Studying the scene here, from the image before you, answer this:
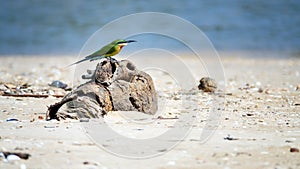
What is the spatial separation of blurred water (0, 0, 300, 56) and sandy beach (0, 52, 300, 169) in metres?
8.45

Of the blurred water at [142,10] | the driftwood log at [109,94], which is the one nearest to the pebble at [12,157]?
the driftwood log at [109,94]

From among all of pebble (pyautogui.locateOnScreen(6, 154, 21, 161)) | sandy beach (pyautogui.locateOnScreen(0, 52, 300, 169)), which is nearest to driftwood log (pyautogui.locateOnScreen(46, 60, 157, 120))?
sandy beach (pyautogui.locateOnScreen(0, 52, 300, 169))

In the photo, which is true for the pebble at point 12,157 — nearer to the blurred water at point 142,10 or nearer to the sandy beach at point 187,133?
the sandy beach at point 187,133

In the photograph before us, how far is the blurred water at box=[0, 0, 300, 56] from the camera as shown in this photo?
57.5ft

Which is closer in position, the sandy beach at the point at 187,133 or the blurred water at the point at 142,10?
the sandy beach at the point at 187,133

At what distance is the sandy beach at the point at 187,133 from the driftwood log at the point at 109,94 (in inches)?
4.4

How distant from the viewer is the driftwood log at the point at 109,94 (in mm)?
5758

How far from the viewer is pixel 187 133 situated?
539cm

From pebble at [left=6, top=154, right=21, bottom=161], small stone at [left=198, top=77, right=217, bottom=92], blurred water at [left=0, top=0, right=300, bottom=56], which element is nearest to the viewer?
pebble at [left=6, top=154, right=21, bottom=161]

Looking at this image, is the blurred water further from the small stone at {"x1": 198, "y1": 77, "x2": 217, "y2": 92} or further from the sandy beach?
the sandy beach

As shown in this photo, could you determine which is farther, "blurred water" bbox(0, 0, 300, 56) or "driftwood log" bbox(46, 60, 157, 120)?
"blurred water" bbox(0, 0, 300, 56)

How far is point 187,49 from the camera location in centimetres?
1634

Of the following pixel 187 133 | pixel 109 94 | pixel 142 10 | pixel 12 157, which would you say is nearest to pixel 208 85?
pixel 109 94

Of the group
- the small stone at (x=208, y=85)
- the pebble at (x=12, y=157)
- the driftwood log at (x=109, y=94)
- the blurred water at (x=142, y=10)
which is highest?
the blurred water at (x=142, y=10)
